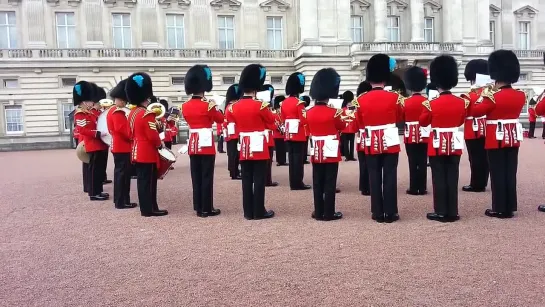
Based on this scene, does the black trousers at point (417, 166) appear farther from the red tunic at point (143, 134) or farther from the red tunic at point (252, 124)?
the red tunic at point (143, 134)

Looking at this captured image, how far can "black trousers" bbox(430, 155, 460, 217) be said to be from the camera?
5270mm

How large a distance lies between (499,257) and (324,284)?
161cm

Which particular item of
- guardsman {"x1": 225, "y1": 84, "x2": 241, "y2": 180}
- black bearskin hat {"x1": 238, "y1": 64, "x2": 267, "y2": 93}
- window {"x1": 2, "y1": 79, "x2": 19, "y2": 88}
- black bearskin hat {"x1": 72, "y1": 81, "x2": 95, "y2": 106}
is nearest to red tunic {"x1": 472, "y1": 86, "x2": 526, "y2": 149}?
black bearskin hat {"x1": 238, "y1": 64, "x2": 267, "y2": 93}

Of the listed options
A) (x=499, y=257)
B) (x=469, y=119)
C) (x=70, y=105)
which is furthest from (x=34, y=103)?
(x=499, y=257)

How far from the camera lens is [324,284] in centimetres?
351

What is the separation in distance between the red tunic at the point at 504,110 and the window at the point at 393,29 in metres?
22.9

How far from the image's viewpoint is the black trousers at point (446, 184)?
5.27m

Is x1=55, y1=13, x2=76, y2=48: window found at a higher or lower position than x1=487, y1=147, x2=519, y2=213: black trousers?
higher

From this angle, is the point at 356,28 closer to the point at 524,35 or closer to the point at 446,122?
the point at 524,35

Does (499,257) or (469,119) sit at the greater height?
(469,119)

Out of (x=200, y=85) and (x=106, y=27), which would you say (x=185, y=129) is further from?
(x=200, y=85)

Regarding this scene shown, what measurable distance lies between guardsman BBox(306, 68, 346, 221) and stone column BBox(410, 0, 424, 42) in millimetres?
22442

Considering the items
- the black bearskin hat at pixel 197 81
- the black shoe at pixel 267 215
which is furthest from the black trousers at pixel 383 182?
the black bearskin hat at pixel 197 81

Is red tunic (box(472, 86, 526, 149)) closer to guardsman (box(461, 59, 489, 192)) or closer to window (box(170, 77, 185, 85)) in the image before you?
guardsman (box(461, 59, 489, 192))
